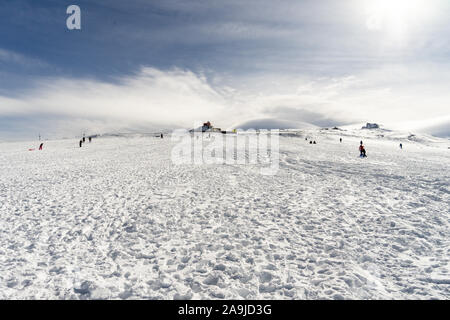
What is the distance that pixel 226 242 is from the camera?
7977 mm

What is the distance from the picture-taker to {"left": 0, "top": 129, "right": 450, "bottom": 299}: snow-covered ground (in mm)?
5727

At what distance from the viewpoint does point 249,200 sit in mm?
12469

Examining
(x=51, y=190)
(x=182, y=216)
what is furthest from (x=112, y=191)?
(x=182, y=216)

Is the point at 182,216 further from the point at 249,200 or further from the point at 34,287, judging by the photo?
the point at 34,287

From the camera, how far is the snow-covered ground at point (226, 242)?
573cm

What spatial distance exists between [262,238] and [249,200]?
428cm

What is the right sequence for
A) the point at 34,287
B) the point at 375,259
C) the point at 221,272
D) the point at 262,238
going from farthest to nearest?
the point at 262,238, the point at 375,259, the point at 221,272, the point at 34,287

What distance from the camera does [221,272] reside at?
6.35 m
